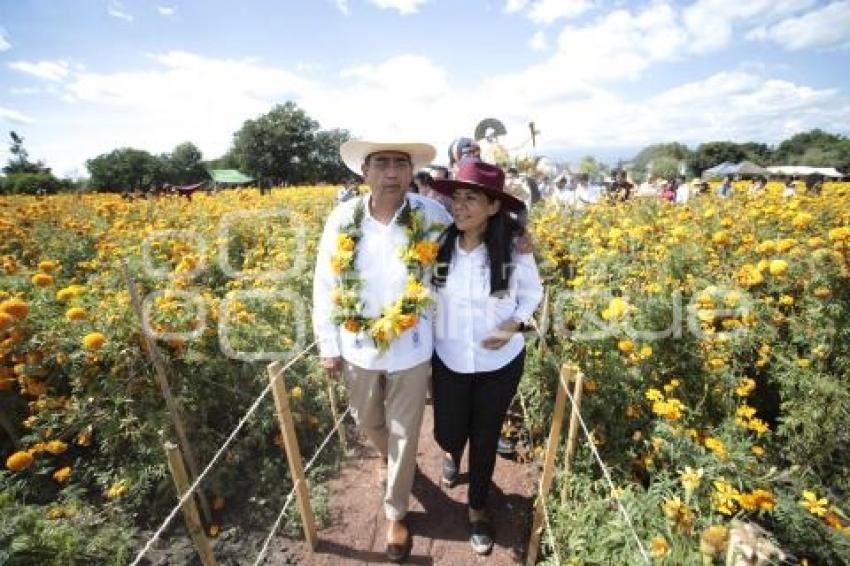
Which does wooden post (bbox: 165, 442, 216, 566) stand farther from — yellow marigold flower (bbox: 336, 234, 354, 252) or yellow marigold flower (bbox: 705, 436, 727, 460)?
yellow marigold flower (bbox: 705, 436, 727, 460)

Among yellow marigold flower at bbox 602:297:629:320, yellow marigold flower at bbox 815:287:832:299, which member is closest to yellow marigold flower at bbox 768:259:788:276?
yellow marigold flower at bbox 815:287:832:299

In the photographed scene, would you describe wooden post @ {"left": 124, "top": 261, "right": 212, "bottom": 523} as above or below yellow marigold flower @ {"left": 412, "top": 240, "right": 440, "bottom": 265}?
below

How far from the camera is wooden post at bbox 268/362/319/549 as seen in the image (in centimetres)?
A: 245

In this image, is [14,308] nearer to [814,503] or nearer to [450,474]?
[450,474]

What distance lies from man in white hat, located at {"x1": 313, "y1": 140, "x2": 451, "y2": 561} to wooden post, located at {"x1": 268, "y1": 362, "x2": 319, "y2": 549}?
31cm

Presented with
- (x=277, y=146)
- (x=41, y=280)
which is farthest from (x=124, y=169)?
(x=41, y=280)

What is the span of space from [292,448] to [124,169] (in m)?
55.0

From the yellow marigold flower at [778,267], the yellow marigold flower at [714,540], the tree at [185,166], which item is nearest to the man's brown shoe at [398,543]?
the yellow marigold flower at [714,540]

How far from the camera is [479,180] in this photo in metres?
2.21

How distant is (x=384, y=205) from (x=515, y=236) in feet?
2.35

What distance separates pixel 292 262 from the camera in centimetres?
538

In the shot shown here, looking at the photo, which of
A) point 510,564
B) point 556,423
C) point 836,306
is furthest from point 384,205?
point 836,306

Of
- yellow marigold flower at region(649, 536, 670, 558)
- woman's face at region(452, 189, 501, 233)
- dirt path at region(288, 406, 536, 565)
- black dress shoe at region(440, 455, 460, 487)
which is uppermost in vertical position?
woman's face at region(452, 189, 501, 233)

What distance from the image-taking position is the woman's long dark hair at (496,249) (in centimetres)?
235
